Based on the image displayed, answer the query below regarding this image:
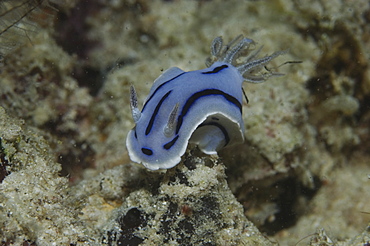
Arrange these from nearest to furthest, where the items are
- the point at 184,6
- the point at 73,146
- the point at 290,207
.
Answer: the point at 73,146 < the point at 290,207 < the point at 184,6

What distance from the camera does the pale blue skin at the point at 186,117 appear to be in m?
2.43

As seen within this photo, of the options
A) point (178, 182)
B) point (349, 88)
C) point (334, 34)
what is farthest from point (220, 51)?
point (349, 88)

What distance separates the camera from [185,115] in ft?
8.28

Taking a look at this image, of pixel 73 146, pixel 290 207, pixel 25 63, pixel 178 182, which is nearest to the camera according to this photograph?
pixel 178 182

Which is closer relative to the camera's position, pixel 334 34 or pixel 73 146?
pixel 73 146

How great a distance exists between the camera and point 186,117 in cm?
252

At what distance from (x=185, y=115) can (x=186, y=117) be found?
0.07ft

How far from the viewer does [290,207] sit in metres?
4.41

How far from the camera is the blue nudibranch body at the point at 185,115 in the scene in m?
2.43

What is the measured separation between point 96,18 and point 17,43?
150 centimetres

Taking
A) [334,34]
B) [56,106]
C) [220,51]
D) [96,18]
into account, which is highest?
[334,34]

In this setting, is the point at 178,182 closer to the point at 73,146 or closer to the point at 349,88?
the point at 73,146

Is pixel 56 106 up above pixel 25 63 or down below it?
below

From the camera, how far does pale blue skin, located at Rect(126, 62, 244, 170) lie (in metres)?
2.43
